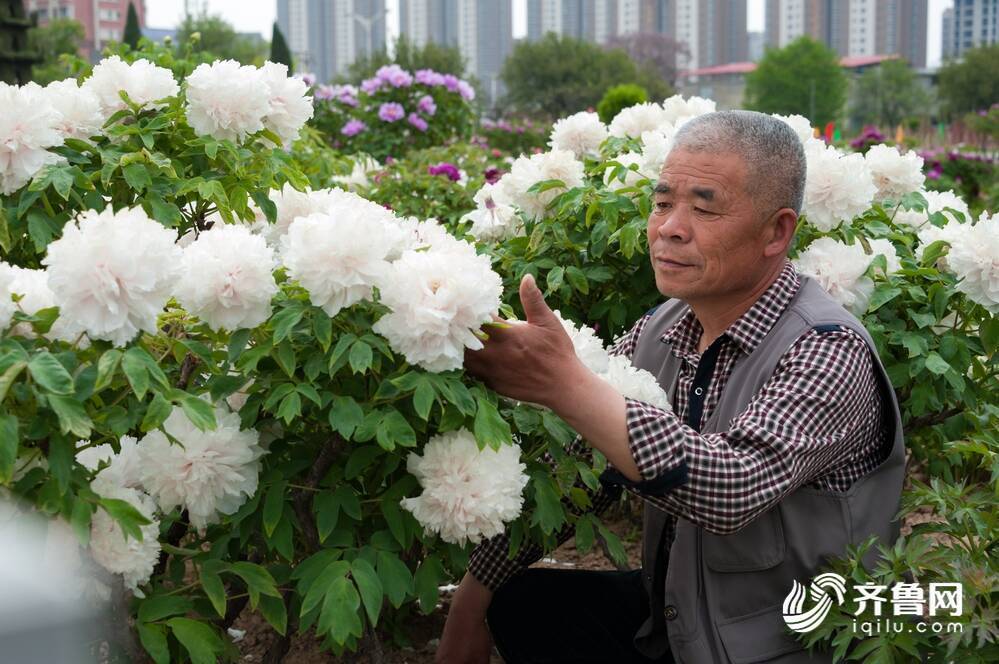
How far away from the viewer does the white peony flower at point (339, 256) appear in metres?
2.05

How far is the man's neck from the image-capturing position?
2.71 m

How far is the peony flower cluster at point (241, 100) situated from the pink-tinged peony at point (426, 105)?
26.4ft

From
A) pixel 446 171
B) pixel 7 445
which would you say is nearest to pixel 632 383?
pixel 7 445

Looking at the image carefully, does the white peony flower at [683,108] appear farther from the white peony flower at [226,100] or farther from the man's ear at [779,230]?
the white peony flower at [226,100]

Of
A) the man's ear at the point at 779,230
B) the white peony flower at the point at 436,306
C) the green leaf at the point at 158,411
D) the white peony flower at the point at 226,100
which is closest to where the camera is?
the green leaf at the point at 158,411

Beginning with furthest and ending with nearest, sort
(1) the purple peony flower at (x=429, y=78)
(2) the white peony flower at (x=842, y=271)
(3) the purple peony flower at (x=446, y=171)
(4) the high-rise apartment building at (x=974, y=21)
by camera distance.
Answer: (4) the high-rise apartment building at (x=974, y=21), (1) the purple peony flower at (x=429, y=78), (3) the purple peony flower at (x=446, y=171), (2) the white peony flower at (x=842, y=271)

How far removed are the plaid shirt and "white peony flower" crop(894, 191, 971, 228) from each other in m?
1.04

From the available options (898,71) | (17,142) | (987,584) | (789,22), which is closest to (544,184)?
(17,142)

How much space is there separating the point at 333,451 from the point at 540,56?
77.2 meters

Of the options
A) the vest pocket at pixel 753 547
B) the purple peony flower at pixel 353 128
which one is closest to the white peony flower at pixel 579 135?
the vest pocket at pixel 753 547

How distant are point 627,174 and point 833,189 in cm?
68

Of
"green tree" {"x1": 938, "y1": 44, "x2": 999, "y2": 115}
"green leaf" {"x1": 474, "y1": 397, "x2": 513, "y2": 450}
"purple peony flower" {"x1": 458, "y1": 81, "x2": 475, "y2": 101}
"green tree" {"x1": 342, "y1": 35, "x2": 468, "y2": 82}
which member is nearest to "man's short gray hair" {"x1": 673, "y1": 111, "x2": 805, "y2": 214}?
"green leaf" {"x1": 474, "y1": 397, "x2": 513, "y2": 450}

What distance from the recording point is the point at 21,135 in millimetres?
2504

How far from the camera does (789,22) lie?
533 feet
